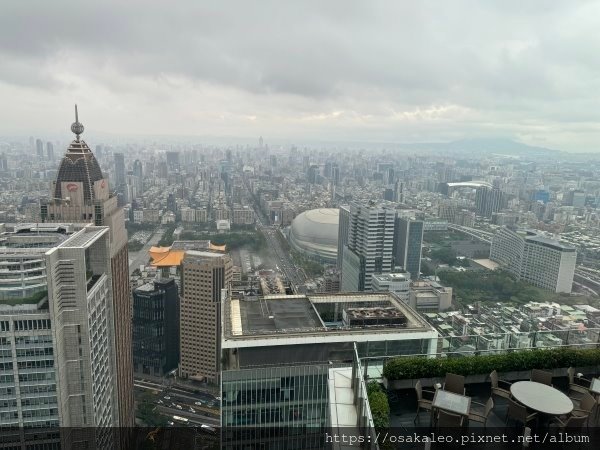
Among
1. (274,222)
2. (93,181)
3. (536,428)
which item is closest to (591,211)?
(274,222)

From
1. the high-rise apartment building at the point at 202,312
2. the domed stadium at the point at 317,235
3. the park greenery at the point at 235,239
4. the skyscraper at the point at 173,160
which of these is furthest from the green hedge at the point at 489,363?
the skyscraper at the point at 173,160

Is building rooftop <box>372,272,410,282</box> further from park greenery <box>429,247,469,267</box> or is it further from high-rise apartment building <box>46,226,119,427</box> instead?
high-rise apartment building <box>46,226,119,427</box>

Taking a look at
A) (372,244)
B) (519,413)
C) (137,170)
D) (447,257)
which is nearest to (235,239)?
(372,244)

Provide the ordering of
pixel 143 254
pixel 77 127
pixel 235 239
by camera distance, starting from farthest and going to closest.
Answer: pixel 235 239, pixel 143 254, pixel 77 127

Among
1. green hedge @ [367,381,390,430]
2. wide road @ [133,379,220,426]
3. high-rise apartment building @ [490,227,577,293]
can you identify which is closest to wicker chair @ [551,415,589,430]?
green hedge @ [367,381,390,430]

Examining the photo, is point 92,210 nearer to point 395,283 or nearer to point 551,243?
point 395,283
